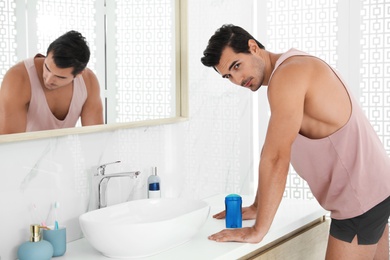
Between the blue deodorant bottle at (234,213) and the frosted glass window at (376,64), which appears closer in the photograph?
the blue deodorant bottle at (234,213)

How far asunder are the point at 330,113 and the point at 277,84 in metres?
0.23

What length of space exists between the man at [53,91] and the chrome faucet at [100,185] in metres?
0.20

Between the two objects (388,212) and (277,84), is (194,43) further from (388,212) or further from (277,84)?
(388,212)

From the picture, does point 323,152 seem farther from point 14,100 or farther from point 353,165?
point 14,100

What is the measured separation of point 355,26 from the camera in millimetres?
3303

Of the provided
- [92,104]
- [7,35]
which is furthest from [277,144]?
[7,35]

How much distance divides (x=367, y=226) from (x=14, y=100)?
1321 millimetres

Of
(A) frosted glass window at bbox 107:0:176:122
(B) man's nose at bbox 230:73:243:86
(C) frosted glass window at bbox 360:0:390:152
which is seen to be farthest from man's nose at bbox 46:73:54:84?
(C) frosted glass window at bbox 360:0:390:152

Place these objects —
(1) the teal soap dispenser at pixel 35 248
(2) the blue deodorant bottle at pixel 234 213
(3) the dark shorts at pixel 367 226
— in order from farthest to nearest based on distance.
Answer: (2) the blue deodorant bottle at pixel 234 213, (3) the dark shorts at pixel 367 226, (1) the teal soap dispenser at pixel 35 248

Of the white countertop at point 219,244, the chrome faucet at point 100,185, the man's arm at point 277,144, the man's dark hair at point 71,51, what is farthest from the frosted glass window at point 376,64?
the man's dark hair at point 71,51

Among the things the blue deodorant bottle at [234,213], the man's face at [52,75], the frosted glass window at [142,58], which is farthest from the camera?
the frosted glass window at [142,58]

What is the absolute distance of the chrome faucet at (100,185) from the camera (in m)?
2.31

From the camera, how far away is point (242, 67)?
238 cm

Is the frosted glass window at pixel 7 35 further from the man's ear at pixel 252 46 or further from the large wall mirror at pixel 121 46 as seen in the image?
the man's ear at pixel 252 46
